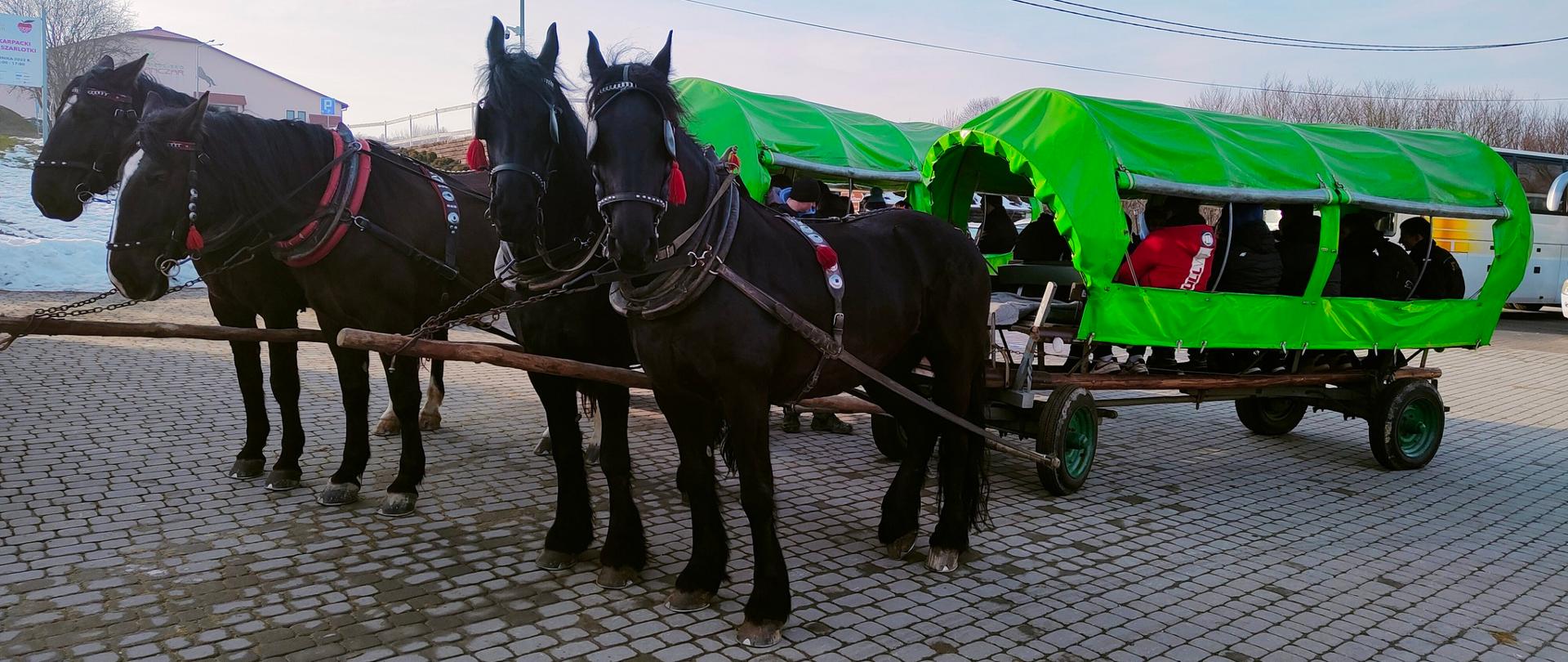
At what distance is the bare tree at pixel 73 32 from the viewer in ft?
127

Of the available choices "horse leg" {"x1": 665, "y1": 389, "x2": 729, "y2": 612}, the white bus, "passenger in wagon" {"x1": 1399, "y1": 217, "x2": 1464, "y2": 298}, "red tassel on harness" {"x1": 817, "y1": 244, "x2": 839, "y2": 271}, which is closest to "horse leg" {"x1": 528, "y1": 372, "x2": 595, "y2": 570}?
"horse leg" {"x1": 665, "y1": 389, "x2": 729, "y2": 612}

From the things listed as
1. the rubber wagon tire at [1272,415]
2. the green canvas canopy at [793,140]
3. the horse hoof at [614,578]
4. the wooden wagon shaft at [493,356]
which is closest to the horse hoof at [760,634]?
the horse hoof at [614,578]

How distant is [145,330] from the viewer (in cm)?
460

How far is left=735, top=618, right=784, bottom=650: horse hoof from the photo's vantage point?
144 inches

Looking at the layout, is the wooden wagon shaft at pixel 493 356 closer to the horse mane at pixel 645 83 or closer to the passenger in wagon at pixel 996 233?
the horse mane at pixel 645 83

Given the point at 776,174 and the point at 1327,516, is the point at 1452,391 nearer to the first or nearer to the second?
the point at 1327,516

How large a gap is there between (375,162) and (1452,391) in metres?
11.7

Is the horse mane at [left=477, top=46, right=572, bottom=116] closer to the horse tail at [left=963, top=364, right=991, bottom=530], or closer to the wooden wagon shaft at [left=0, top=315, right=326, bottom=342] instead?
the wooden wagon shaft at [left=0, top=315, right=326, bottom=342]

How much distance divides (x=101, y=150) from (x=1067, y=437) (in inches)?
226

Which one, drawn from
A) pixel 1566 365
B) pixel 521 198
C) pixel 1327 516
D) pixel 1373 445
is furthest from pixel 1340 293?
pixel 1566 365

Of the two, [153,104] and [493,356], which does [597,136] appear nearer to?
[493,356]

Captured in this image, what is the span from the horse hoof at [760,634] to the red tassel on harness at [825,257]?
4.73ft

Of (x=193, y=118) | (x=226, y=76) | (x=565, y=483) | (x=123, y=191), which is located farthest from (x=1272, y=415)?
(x=226, y=76)

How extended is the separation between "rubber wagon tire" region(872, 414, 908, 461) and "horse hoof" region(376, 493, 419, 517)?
124 inches
